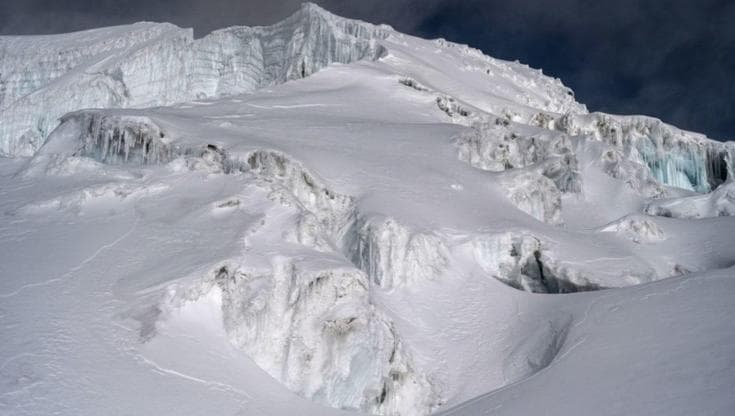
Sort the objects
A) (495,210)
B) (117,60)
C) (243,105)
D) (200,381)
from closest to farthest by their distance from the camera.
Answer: (200,381), (495,210), (243,105), (117,60)

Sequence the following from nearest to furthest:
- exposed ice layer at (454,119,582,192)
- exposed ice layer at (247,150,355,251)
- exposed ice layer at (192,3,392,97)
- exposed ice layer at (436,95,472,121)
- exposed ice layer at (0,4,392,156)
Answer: exposed ice layer at (247,150,355,251)
exposed ice layer at (454,119,582,192)
exposed ice layer at (436,95,472,121)
exposed ice layer at (192,3,392,97)
exposed ice layer at (0,4,392,156)

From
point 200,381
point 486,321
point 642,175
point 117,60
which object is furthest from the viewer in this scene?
point 117,60

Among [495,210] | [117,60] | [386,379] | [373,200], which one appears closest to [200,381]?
[386,379]

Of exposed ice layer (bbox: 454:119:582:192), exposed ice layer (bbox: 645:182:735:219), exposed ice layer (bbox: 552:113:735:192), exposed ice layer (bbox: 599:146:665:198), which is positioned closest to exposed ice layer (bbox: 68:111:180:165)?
exposed ice layer (bbox: 454:119:582:192)

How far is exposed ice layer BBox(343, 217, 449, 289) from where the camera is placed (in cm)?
2400

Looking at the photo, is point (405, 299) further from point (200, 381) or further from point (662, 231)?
point (662, 231)

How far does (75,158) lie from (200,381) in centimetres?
1447

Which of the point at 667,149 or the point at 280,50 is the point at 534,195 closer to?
the point at 667,149

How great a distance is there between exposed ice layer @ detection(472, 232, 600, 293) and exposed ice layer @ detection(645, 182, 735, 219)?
13.0 m

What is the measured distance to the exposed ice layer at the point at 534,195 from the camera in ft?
Result: 104

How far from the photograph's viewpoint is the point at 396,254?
24188mm

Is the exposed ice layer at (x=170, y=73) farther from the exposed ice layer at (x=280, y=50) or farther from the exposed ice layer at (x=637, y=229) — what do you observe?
the exposed ice layer at (x=637, y=229)

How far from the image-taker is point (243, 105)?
36812mm

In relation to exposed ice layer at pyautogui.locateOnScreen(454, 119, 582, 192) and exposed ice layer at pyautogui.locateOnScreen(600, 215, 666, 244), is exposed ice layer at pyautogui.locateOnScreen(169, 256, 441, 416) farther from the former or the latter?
exposed ice layer at pyautogui.locateOnScreen(454, 119, 582, 192)
